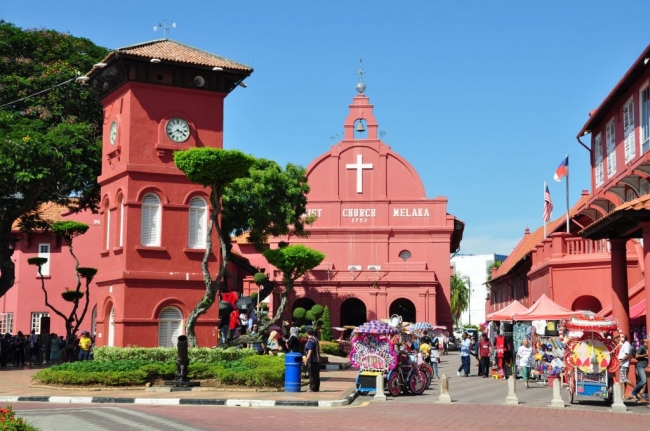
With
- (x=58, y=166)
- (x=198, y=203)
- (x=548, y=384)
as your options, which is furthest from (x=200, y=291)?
(x=548, y=384)

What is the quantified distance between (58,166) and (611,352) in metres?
19.8

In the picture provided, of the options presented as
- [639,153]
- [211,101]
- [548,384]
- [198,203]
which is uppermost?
[211,101]

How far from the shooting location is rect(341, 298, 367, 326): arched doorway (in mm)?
52906

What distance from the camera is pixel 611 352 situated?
17641 mm

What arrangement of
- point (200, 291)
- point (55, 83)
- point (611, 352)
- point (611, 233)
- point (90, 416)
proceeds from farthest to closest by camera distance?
point (55, 83)
point (200, 291)
point (611, 233)
point (611, 352)
point (90, 416)

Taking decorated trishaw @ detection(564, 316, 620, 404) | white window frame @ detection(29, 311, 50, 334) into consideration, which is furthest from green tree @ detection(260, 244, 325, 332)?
white window frame @ detection(29, 311, 50, 334)

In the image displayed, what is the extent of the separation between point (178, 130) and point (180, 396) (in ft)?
33.3

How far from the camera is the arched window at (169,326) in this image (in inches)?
997

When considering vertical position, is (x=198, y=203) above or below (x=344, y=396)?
above

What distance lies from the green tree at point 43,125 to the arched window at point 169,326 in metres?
7.01

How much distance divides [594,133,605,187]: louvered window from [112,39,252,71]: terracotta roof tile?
48.9 feet

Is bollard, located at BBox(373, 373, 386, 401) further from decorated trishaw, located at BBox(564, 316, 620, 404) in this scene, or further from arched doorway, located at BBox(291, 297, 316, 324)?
arched doorway, located at BBox(291, 297, 316, 324)

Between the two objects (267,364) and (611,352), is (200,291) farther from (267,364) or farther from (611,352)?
(611,352)

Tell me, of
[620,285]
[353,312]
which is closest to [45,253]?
[353,312]
